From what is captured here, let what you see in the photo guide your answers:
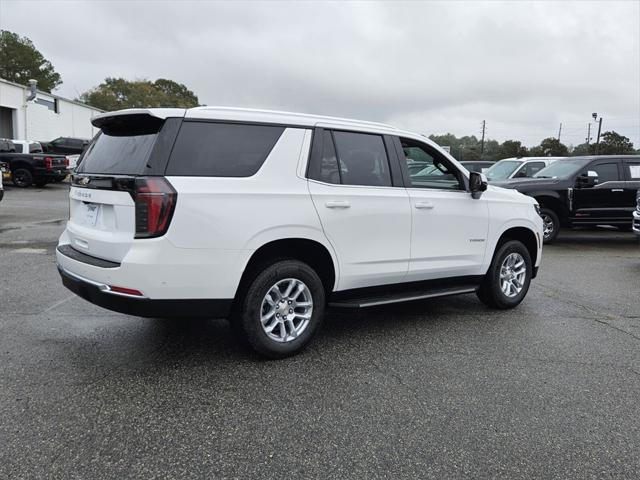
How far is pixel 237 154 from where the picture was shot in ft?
12.7

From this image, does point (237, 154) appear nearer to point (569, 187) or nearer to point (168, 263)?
point (168, 263)

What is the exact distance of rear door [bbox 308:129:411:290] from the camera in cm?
425

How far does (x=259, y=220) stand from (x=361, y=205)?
3.25 feet

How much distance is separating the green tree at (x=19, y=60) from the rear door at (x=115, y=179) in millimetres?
79844

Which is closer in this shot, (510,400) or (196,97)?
(510,400)

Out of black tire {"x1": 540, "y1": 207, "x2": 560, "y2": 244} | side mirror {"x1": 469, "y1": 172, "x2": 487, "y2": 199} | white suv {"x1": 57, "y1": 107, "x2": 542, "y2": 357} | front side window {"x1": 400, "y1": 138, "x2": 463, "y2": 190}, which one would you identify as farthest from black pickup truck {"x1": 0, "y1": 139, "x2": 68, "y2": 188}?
side mirror {"x1": 469, "y1": 172, "x2": 487, "y2": 199}

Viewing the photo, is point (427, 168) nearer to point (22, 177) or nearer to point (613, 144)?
point (22, 177)

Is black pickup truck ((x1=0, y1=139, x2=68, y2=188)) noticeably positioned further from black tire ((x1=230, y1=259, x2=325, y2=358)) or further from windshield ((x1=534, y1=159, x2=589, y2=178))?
black tire ((x1=230, y1=259, x2=325, y2=358))

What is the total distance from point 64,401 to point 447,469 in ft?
7.70

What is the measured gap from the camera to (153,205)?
3.45 meters

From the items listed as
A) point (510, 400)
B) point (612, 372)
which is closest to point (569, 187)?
point (612, 372)

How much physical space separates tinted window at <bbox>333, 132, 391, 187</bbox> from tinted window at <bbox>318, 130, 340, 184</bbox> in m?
0.05

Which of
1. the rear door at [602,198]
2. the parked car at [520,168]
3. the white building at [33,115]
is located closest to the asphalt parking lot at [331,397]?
the rear door at [602,198]

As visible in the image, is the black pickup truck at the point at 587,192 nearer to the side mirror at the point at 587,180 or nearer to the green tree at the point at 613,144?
the side mirror at the point at 587,180
